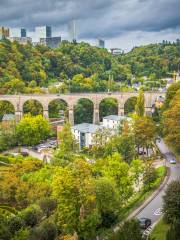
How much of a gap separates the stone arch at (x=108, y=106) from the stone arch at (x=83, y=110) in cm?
170

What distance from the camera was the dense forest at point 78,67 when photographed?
87750mm

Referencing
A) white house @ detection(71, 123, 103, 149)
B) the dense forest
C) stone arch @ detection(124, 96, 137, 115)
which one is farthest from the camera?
the dense forest

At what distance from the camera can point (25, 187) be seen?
104 ft

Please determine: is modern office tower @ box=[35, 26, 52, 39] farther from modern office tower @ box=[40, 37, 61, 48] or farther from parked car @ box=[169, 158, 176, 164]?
parked car @ box=[169, 158, 176, 164]

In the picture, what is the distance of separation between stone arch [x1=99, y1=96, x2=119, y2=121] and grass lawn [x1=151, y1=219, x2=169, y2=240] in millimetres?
47338

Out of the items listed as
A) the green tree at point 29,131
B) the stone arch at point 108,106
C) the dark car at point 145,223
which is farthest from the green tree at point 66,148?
the stone arch at point 108,106

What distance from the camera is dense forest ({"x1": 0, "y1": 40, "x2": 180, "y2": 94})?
87.8 metres

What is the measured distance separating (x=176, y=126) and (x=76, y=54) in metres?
81.9

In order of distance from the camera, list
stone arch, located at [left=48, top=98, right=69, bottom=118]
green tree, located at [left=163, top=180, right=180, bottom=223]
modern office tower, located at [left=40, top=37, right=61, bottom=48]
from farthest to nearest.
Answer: modern office tower, located at [left=40, top=37, right=61, bottom=48] < stone arch, located at [left=48, top=98, right=69, bottom=118] < green tree, located at [left=163, top=180, right=180, bottom=223]

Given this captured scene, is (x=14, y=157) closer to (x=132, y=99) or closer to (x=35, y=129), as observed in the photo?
(x=35, y=129)

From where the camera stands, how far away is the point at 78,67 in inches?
4235

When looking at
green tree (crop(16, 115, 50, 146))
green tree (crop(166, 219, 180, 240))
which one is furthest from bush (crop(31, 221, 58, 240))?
green tree (crop(16, 115, 50, 146))

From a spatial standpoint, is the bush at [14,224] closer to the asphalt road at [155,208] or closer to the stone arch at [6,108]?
the asphalt road at [155,208]

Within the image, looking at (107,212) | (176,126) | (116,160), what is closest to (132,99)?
(176,126)
